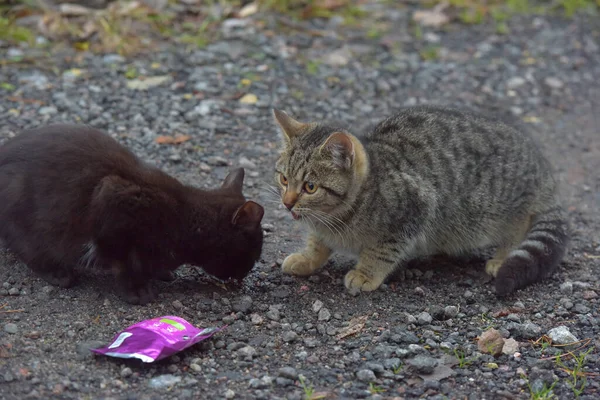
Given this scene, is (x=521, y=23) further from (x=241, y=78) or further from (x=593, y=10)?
(x=241, y=78)

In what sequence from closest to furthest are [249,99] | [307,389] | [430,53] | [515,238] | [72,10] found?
[307,389] < [515,238] < [249,99] < [72,10] < [430,53]

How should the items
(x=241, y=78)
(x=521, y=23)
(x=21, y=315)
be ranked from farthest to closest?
(x=521, y=23) → (x=241, y=78) → (x=21, y=315)

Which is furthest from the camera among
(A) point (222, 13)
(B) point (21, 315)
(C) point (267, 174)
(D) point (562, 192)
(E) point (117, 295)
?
(A) point (222, 13)

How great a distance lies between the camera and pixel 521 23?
31.5 ft

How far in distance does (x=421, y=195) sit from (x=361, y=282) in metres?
0.68

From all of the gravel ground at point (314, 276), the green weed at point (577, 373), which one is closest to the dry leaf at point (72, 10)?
the gravel ground at point (314, 276)

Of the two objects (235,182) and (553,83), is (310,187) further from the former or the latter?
(553,83)

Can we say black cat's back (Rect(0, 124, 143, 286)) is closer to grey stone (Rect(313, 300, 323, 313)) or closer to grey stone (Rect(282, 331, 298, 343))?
grey stone (Rect(282, 331, 298, 343))

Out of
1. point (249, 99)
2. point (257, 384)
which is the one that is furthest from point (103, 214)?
point (249, 99)

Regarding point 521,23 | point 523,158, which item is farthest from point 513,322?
point 521,23

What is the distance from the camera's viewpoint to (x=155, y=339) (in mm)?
3803

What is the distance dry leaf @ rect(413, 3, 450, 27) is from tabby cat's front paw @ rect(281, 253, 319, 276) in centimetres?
510

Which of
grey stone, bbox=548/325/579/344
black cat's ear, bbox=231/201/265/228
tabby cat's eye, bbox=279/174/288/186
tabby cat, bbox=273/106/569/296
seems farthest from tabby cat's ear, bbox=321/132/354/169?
grey stone, bbox=548/325/579/344

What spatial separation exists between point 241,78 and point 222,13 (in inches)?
50.4
